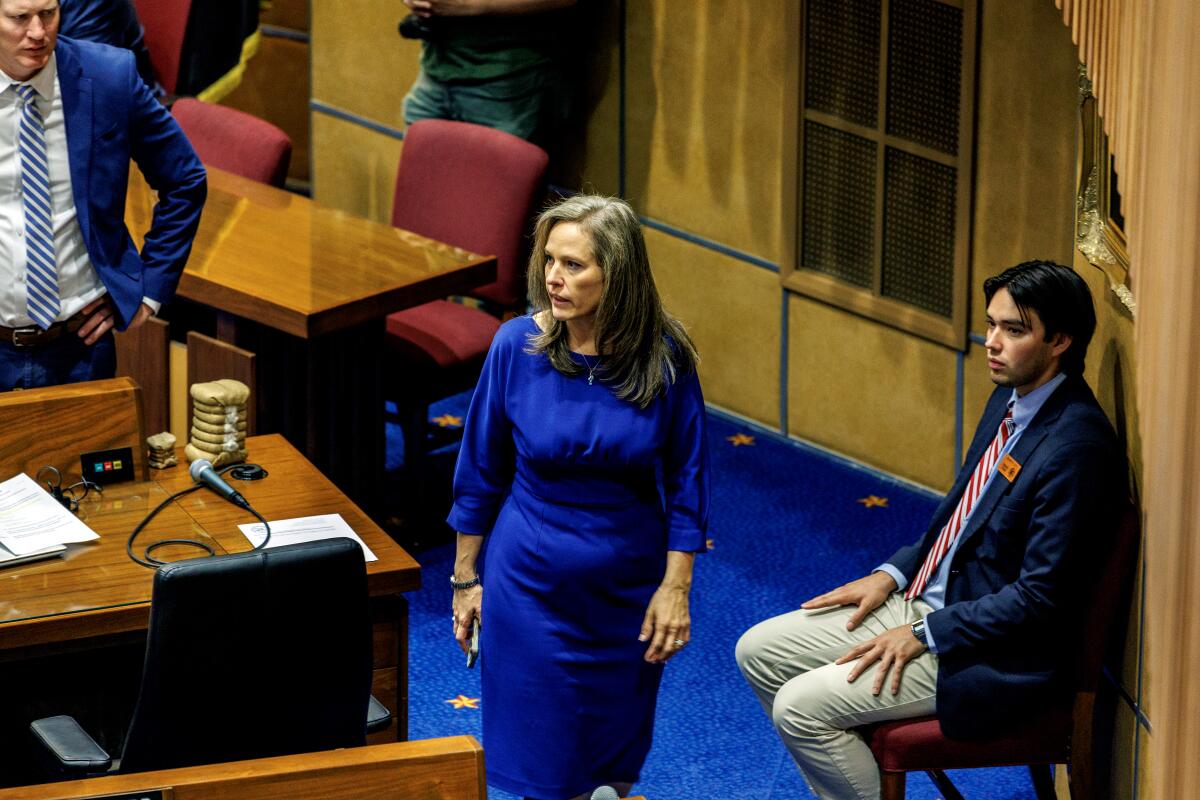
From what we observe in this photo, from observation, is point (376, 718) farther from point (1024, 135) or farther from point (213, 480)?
point (1024, 135)

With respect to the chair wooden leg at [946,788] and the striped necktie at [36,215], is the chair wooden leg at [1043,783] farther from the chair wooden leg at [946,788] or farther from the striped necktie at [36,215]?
the striped necktie at [36,215]

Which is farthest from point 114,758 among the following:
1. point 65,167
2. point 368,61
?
point 368,61

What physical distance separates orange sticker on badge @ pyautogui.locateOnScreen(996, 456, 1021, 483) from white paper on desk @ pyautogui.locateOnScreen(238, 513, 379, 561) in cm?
130

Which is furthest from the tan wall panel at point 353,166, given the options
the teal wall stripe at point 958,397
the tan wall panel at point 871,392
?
the teal wall stripe at point 958,397

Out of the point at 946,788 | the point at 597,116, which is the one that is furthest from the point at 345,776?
the point at 597,116

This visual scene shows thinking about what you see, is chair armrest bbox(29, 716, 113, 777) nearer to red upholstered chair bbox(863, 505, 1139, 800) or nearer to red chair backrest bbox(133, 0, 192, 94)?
red upholstered chair bbox(863, 505, 1139, 800)

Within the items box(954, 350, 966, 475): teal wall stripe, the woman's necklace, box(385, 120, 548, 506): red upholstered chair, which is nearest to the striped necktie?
box(385, 120, 548, 506): red upholstered chair

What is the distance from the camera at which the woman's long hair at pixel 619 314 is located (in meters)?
3.52

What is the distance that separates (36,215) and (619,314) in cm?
161

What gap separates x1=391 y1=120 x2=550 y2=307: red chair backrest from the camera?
5.82 metres

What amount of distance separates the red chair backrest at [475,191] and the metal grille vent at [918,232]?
1102 millimetres

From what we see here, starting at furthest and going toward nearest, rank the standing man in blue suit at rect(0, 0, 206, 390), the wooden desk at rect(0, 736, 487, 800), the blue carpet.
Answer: the blue carpet < the standing man in blue suit at rect(0, 0, 206, 390) < the wooden desk at rect(0, 736, 487, 800)

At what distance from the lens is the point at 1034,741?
3.65 m

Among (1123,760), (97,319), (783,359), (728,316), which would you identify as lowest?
(1123,760)
